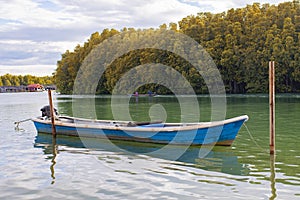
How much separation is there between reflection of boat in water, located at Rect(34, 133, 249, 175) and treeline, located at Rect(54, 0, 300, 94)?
1810 inches

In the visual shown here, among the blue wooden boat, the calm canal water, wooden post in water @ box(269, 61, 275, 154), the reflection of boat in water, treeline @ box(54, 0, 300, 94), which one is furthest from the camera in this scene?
→ treeline @ box(54, 0, 300, 94)

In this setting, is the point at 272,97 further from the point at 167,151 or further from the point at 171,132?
the point at 167,151

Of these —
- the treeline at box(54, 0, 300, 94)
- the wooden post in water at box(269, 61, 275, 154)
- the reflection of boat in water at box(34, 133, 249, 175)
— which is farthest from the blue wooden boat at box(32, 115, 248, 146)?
the treeline at box(54, 0, 300, 94)

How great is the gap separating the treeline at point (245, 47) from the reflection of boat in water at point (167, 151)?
46.0m

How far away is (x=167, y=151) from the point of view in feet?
52.2

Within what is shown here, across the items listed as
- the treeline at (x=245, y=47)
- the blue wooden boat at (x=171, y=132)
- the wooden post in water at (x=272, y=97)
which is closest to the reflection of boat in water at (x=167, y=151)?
the blue wooden boat at (x=171, y=132)

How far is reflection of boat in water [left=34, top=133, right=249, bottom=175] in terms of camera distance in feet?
43.1

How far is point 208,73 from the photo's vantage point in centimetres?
6425

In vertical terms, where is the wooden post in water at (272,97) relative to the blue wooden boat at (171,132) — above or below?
above

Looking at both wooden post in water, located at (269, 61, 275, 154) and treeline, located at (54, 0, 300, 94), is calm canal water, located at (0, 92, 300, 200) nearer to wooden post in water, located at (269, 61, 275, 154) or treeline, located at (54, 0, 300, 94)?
wooden post in water, located at (269, 61, 275, 154)

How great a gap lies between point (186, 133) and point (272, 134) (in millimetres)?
3534

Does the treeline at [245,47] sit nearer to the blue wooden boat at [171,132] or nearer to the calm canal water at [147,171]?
the calm canal water at [147,171]

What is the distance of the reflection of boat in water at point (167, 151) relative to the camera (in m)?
13.1

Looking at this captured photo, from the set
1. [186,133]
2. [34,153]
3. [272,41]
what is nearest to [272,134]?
[186,133]
